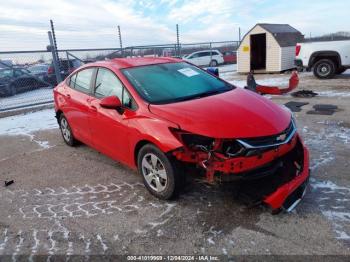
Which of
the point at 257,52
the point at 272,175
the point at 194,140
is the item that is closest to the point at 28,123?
the point at 194,140

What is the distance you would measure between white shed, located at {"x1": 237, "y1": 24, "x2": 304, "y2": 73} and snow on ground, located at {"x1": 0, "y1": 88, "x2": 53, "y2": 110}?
33.8 feet

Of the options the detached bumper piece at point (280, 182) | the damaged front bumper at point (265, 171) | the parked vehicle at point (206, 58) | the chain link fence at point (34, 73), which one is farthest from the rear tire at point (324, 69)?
the parked vehicle at point (206, 58)

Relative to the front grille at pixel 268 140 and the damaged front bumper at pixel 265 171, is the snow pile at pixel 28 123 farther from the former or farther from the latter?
the front grille at pixel 268 140

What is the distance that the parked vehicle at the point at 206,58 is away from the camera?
77.8 feet

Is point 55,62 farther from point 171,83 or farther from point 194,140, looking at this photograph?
point 194,140

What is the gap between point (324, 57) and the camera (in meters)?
13.1

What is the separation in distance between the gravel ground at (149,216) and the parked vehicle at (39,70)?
7507 millimetres

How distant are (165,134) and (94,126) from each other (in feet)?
5.57

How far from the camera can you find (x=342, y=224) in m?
3.22

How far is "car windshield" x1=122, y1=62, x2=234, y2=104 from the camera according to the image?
4.17 metres

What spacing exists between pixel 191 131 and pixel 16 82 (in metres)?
10.6

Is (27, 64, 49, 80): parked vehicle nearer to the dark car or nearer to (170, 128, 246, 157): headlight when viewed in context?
the dark car

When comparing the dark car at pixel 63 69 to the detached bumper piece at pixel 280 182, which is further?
the dark car at pixel 63 69

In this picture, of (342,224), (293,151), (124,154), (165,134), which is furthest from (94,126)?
(342,224)
